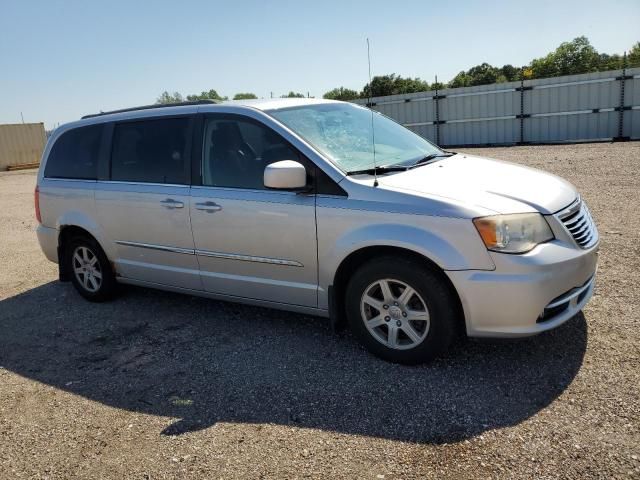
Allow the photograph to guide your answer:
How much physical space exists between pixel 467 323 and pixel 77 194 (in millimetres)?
4040

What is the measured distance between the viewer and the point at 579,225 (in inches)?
144

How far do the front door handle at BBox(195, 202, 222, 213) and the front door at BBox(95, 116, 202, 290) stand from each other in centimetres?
15

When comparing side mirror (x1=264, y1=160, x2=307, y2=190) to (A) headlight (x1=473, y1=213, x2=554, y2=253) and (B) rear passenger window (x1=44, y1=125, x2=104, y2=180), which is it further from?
(B) rear passenger window (x1=44, y1=125, x2=104, y2=180)

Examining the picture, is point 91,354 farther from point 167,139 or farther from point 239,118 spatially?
point 239,118

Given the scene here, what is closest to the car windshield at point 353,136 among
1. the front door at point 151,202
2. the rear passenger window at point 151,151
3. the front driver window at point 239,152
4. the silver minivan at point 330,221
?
the silver minivan at point 330,221

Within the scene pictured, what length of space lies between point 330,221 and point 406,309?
2.61ft

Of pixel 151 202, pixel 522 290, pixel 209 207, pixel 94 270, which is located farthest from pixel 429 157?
pixel 94 270

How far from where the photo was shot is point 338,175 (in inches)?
150

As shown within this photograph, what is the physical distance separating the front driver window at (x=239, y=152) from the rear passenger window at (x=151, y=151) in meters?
0.27

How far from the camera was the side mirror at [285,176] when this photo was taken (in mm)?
3775

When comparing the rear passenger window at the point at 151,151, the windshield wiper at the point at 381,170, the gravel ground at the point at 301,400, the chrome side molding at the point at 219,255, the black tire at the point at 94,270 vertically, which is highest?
the rear passenger window at the point at 151,151

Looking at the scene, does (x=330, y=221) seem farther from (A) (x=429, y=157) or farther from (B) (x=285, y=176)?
(A) (x=429, y=157)

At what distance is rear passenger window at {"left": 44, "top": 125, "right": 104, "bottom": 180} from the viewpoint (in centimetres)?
543

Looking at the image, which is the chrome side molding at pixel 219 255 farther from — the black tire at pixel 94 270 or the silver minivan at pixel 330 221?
the black tire at pixel 94 270
